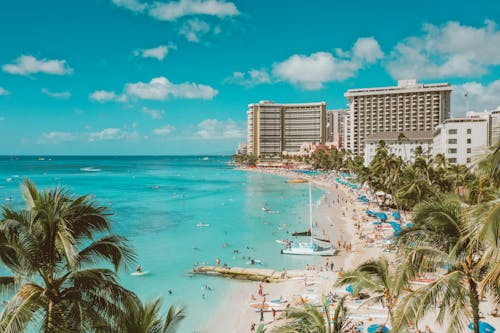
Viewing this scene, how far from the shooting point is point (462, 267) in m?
9.80

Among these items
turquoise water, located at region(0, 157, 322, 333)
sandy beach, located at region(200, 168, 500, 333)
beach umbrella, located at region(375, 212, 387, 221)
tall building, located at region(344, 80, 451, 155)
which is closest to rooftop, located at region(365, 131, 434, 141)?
turquoise water, located at region(0, 157, 322, 333)

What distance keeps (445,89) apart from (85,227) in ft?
589

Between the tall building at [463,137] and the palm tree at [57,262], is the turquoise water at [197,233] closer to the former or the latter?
the palm tree at [57,262]

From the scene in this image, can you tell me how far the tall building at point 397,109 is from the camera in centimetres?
16512

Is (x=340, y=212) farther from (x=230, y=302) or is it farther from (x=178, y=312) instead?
(x=178, y=312)

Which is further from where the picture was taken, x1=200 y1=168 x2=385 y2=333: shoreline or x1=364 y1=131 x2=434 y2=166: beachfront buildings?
x1=364 y1=131 x2=434 y2=166: beachfront buildings

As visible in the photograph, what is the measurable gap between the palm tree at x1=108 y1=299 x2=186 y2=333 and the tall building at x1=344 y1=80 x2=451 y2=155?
162449 millimetres

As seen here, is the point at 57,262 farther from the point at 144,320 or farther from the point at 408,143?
the point at 408,143

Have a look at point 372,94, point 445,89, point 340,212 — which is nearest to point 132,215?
point 340,212

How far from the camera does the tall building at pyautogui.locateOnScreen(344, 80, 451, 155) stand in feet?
542

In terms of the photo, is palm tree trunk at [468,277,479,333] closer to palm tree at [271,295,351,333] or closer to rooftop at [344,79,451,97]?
palm tree at [271,295,351,333]

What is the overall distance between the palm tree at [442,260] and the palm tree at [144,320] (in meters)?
4.93

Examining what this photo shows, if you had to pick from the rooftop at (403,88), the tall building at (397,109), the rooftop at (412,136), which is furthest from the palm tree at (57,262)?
the rooftop at (403,88)

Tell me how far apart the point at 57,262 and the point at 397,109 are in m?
178
